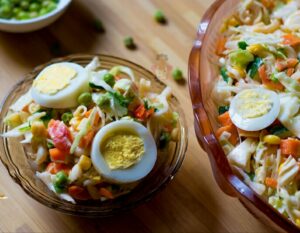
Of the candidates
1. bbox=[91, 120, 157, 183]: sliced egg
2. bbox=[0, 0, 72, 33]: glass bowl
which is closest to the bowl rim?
bbox=[0, 0, 72, 33]: glass bowl

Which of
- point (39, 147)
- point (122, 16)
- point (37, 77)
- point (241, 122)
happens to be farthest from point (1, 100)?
point (241, 122)

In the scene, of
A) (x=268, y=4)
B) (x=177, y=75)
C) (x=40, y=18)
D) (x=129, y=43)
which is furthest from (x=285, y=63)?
(x=40, y=18)

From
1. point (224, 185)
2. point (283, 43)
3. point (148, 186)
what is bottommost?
point (148, 186)

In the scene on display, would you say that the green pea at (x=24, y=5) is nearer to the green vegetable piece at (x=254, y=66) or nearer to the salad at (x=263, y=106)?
the salad at (x=263, y=106)

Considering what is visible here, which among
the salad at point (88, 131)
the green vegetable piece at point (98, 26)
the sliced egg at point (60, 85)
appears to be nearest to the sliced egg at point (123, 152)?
the salad at point (88, 131)

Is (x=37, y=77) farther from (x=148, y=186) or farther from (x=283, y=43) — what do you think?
(x=283, y=43)

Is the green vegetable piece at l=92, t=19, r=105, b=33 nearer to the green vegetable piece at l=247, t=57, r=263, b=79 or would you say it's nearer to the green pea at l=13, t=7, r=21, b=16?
the green pea at l=13, t=7, r=21, b=16
